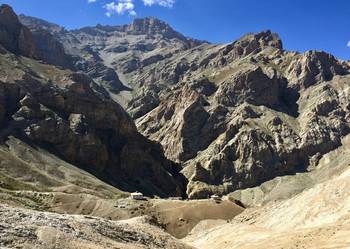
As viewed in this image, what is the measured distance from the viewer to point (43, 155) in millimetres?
193125

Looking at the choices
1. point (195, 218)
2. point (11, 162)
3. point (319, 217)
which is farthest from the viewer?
point (11, 162)

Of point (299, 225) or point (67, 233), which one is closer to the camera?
point (67, 233)

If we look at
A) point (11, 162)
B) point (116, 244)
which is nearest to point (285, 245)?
point (116, 244)

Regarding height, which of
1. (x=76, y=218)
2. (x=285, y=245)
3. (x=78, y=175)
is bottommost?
(x=285, y=245)

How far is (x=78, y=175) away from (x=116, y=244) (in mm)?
143517

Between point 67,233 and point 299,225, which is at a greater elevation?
point 67,233

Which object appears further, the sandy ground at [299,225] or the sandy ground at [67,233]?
the sandy ground at [299,225]

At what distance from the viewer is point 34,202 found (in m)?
118

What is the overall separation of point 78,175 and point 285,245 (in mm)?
138730

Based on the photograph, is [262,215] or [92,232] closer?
[92,232]

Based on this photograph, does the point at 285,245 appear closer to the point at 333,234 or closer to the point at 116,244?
the point at 333,234

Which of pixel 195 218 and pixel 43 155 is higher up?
pixel 43 155

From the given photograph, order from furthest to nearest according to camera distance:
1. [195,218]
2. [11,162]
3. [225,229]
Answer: [11,162] < [195,218] < [225,229]

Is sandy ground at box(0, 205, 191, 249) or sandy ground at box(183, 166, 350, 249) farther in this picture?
sandy ground at box(183, 166, 350, 249)
